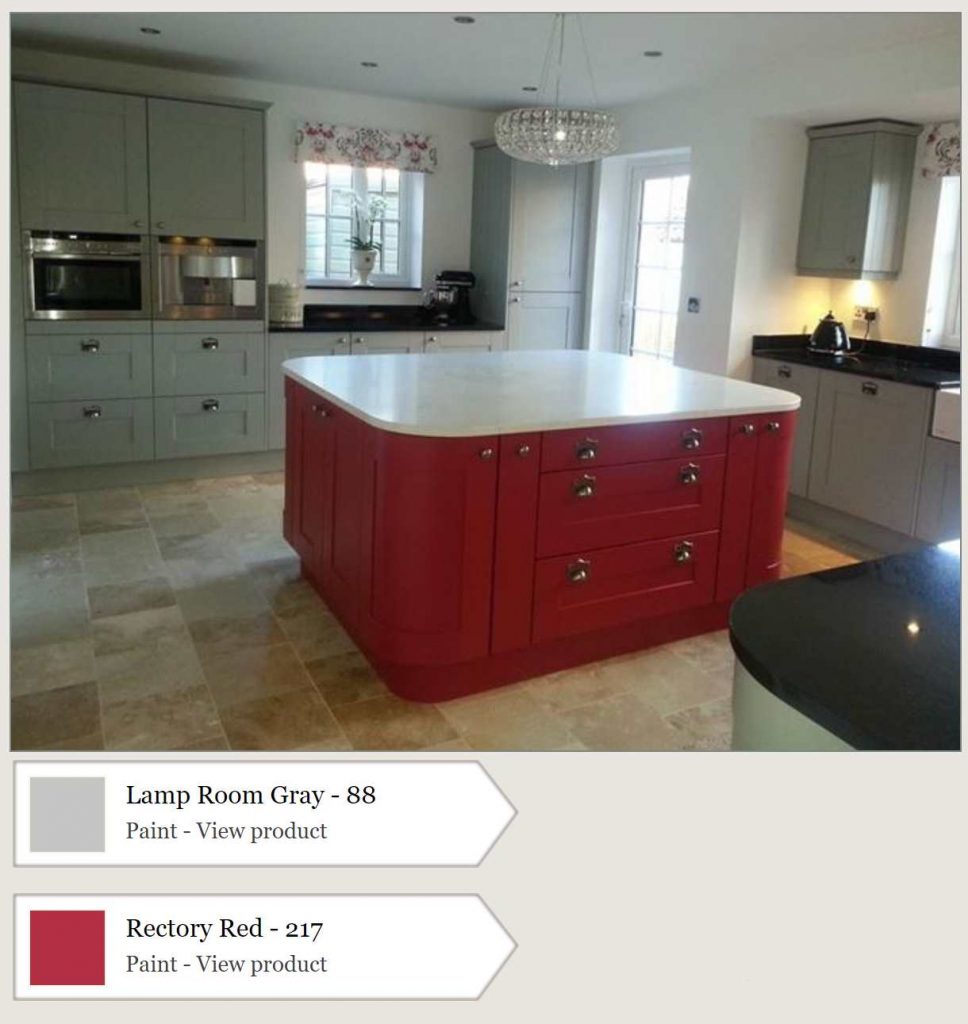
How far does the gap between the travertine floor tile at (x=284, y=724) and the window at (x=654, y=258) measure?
11.7 ft

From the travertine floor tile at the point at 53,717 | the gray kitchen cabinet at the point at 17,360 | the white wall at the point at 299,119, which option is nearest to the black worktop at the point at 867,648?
the travertine floor tile at the point at 53,717

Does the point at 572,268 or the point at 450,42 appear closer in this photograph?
the point at 450,42

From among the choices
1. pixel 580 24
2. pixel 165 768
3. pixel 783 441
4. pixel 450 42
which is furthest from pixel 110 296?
pixel 165 768

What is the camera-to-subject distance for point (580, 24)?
376 cm

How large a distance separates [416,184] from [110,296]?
7.21 ft

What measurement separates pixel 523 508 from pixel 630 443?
1.33 feet

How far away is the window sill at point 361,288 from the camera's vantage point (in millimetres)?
5660

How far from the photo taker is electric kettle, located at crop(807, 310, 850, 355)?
4820 millimetres

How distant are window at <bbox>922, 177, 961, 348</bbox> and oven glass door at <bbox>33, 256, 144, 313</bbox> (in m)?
3.99

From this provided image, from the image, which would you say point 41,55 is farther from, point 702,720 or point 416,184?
point 702,720

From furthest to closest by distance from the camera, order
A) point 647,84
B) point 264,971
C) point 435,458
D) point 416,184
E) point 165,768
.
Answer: point 416,184 → point 647,84 → point 435,458 → point 165,768 → point 264,971

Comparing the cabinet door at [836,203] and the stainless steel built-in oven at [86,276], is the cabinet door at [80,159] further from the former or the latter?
the cabinet door at [836,203]

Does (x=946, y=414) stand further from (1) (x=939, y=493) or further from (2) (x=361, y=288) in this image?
(2) (x=361, y=288)

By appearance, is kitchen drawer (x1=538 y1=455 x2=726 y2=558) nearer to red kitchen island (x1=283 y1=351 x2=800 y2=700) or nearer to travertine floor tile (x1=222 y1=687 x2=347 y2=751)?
red kitchen island (x1=283 y1=351 x2=800 y2=700)
